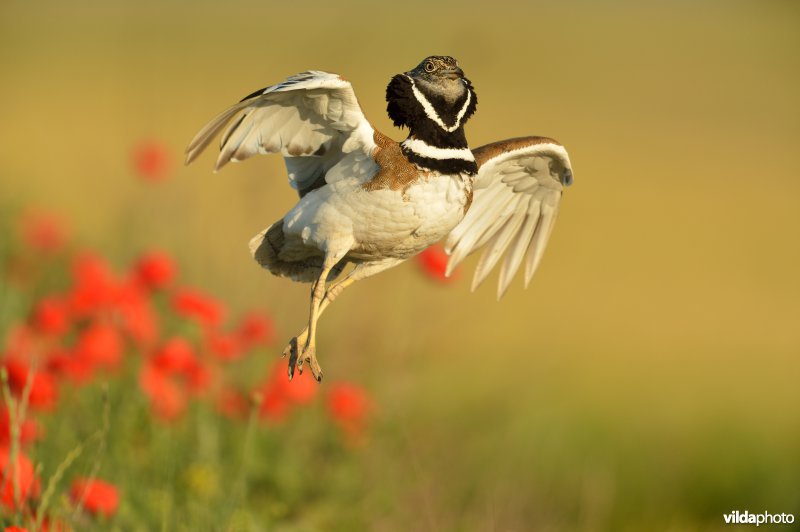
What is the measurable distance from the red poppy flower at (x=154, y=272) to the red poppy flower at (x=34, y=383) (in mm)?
869

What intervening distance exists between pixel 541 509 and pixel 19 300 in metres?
4.18

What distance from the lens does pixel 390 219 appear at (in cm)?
216

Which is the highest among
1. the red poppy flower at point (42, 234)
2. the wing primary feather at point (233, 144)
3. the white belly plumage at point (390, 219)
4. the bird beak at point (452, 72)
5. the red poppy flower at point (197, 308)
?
the bird beak at point (452, 72)

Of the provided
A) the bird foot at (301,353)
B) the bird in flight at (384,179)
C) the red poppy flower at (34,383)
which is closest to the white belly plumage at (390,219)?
the bird in flight at (384,179)

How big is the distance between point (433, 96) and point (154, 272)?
154 inches

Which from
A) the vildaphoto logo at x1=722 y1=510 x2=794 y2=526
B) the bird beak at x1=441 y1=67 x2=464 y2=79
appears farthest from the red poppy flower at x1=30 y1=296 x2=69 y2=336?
the vildaphoto logo at x1=722 y1=510 x2=794 y2=526

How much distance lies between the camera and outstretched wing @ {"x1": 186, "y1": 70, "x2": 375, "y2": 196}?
2.56 meters

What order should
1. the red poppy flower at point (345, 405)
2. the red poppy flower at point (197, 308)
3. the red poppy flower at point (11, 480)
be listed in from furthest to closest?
the red poppy flower at point (345, 405)
the red poppy flower at point (197, 308)
the red poppy flower at point (11, 480)

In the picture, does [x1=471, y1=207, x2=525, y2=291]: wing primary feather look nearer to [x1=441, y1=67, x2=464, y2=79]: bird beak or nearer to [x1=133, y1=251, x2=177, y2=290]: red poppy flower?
[x1=441, y1=67, x2=464, y2=79]: bird beak

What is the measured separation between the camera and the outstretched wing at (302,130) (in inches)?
101

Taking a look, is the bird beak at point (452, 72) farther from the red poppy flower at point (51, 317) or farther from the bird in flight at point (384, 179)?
the red poppy flower at point (51, 317)

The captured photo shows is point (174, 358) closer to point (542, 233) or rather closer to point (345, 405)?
point (345, 405)

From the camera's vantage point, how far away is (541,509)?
25.8ft

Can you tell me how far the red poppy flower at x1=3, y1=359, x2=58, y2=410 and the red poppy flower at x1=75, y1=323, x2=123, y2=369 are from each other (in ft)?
0.72
